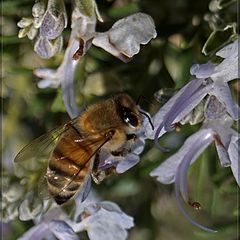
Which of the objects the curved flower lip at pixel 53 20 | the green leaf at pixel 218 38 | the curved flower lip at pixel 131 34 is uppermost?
the curved flower lip at pixel 53 20

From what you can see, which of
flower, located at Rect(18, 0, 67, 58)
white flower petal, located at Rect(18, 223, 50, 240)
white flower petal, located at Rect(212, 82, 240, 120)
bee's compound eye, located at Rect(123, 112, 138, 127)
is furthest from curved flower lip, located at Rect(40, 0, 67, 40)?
white flower petal, located at Rect(18, 223, 50, 240)

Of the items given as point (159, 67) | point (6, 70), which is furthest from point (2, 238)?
point (159, 67)

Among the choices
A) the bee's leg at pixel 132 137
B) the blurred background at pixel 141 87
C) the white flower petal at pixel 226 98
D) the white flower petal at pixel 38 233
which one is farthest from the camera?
the blurred background at pixel 141 87

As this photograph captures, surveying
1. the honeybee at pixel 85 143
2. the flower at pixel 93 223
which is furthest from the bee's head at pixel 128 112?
the flower at pixel 93 223

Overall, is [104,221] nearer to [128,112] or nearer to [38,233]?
[38,233]

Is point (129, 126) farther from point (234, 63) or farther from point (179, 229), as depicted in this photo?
point (179, 229)

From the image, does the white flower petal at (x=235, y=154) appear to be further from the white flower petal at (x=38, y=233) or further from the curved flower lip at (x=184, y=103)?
the white flower petal at (x=38, y=233)

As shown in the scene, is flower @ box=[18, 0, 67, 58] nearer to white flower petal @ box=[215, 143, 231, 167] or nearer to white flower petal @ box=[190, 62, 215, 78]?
white flower petal @ box=[190, 62, 215, 78]
